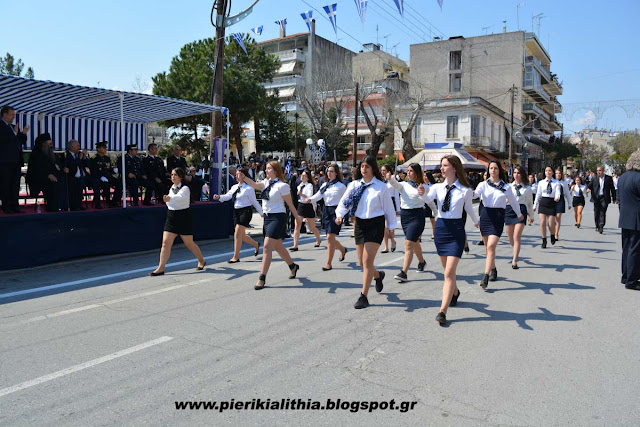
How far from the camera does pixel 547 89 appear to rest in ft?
229

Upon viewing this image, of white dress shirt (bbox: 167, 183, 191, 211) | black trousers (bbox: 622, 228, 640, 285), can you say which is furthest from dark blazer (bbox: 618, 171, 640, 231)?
white dress shirt (bbox: 167, 183, 191, 211)

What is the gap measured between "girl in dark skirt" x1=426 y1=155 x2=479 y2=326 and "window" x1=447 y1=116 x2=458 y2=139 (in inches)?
Result: 1642

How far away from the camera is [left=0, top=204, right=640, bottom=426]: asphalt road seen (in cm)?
343

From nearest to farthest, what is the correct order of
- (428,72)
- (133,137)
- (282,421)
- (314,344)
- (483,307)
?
(282,421)
(314,344)
(483,307)
(133,137)
(428,72)

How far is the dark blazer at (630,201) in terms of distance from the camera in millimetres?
7160

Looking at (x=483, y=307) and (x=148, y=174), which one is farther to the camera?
(x=148, y=174)

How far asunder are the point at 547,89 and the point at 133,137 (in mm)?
67656

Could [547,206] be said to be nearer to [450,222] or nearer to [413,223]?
[413,223]

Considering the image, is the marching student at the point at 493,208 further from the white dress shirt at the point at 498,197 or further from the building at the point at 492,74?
the building at the point at 492,74

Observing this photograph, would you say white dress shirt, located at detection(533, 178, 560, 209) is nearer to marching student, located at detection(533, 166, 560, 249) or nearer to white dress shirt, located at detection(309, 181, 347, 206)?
marching student, located at detection(533, 166, 560, 249)

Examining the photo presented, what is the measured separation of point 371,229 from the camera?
604cm

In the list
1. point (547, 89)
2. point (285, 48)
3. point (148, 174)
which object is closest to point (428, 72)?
point (285, 48)

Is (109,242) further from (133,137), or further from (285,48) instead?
(285,48)

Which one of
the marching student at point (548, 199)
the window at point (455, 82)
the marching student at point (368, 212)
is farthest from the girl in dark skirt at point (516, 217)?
the window at point (455, 82)
